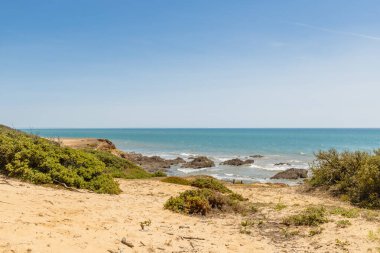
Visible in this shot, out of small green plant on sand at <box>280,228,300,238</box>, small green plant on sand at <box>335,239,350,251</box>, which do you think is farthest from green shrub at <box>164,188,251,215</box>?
small green plant on sand at <box>335,239,350,251</box>

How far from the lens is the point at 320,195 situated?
746 inches

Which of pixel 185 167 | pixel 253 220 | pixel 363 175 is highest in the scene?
pixel 363 175

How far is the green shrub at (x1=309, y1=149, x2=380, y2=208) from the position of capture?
15289 millimetres

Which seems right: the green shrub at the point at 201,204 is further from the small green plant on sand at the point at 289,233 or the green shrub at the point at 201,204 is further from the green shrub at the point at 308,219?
the small green plant on sand at the point at 289,233

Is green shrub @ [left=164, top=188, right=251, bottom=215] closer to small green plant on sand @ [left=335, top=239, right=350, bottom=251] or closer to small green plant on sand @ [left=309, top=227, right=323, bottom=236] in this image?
small green plant on sand @ [left=309, top=227, right=323, bottom=236]

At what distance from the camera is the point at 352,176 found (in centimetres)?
1845

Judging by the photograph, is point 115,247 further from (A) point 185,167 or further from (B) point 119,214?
(A) point 185,167

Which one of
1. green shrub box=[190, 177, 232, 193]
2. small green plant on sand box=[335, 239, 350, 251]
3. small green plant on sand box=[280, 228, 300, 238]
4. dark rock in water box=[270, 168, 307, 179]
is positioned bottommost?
dark rock in water box=[270, 168, 307, 179]

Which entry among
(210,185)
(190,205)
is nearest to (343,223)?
(190,205)

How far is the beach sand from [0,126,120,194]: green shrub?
1.60m

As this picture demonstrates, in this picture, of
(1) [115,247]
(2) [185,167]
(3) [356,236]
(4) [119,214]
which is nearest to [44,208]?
(4) [119,214]

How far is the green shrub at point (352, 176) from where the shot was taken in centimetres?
1529

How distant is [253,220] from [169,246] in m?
4.21

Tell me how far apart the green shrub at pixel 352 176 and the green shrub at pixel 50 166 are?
36.9ft
